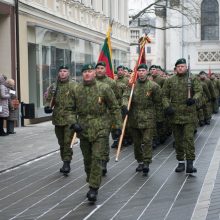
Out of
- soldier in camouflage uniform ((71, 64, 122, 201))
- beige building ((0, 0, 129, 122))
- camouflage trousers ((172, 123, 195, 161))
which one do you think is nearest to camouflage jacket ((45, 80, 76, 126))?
camouflage trousers ((172, 123, 195, 161))

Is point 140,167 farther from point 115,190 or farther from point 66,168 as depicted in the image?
point 115,190

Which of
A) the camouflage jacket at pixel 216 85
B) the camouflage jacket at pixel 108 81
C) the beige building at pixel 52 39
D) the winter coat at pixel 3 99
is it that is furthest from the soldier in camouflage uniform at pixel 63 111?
the camouflage jacket at pixel 216 85

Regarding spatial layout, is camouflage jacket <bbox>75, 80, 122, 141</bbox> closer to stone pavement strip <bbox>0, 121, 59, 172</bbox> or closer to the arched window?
stone pavement strip <bbox>0, 121, 59, 172</bbox>

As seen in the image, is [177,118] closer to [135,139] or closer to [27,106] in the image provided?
[135,139]

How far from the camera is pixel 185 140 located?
9750mm

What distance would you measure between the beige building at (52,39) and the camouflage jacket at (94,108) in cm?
1191

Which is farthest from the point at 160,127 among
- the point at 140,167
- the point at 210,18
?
the point at 210,18

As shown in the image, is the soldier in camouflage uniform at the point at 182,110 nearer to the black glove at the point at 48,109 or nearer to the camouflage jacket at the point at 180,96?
the camouflage jacket at the point at 180,96

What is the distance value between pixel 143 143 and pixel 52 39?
1330 cm

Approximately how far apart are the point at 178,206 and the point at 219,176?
86.9 inches

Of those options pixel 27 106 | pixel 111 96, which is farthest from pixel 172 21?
pixel 111 96

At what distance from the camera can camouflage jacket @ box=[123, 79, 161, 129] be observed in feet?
32.8

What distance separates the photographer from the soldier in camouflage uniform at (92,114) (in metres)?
7.96

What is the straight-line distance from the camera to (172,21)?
52.4 metres
